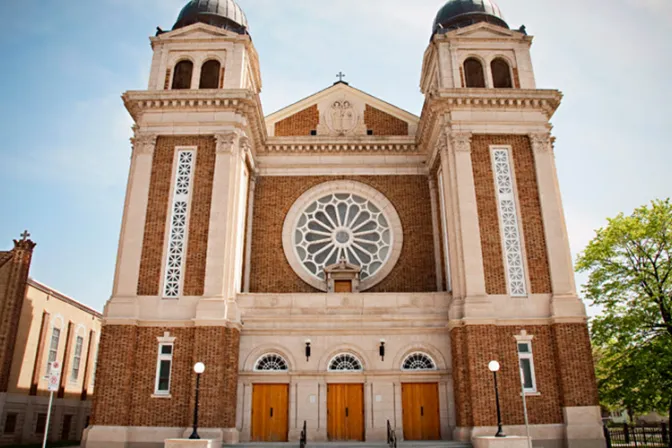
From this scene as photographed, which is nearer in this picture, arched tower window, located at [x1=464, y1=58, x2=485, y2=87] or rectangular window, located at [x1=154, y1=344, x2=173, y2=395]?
rectangular window, located at [x1=154, y1=344, x2=173, y2=395]

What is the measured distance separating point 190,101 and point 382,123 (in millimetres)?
9663

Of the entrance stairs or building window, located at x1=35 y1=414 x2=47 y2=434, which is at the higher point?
building window, located at x1=35 y1=414 x2=47 y2=434

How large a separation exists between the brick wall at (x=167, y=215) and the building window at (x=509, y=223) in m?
11.6

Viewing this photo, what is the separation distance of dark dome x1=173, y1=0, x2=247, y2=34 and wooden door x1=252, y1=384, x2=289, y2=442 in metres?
16.1

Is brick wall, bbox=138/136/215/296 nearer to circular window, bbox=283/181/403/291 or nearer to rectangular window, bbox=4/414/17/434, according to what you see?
circular window, bbox=283/181/403/291

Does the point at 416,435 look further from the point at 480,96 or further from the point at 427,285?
the point at 480,96

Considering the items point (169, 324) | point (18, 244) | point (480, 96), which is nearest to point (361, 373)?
point (169, 324)

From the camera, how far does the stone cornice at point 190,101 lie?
21.6 m

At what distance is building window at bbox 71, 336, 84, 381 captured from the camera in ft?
97.6

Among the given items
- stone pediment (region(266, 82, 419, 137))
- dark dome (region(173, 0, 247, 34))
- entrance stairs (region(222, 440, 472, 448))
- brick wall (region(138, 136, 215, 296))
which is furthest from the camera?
stone pediment (region(266, 82, 419, 137))

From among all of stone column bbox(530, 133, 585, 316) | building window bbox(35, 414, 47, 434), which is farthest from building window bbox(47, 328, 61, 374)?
stone column bbox(530, 133, 585, 316)

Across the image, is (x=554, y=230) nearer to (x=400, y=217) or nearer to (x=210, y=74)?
(x=400, y=217)

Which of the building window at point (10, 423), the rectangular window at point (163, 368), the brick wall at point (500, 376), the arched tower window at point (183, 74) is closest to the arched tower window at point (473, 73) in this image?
the brick wall at point (500, 376)

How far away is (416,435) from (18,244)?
1948cm
